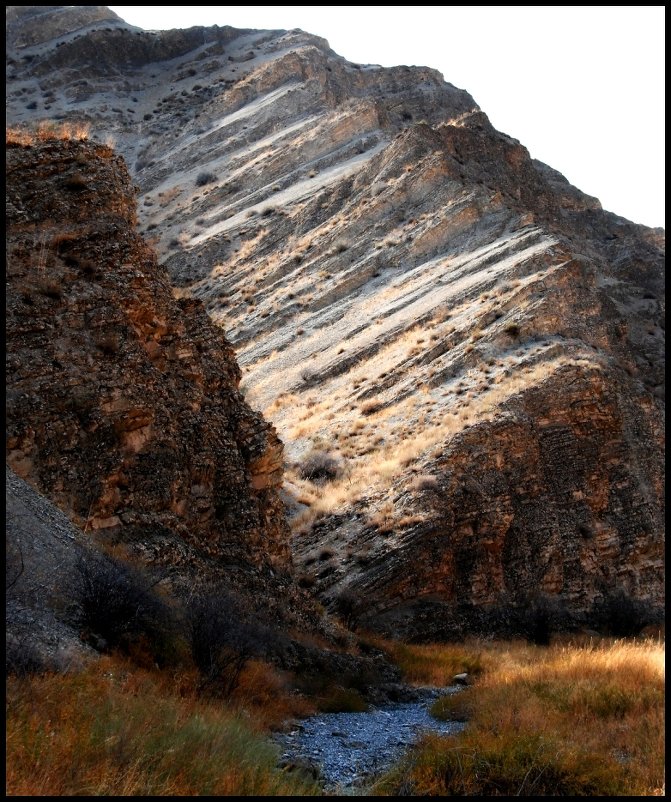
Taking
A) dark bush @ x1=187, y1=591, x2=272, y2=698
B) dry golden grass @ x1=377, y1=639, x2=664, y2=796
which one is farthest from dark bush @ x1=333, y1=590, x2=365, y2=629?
dark bush @ x1=187, y1=591, x2=272, y2=698

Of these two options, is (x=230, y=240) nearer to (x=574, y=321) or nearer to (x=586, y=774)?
(x=574, y=321)

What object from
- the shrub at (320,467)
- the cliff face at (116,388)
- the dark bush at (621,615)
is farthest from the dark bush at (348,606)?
the dark bush at (621,615)

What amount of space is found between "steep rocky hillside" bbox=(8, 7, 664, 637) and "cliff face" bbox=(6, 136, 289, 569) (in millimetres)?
5303

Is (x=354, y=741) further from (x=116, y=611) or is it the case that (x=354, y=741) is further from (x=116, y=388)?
(x=116, y=388)

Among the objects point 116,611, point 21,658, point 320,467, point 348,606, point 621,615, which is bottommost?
point 621,615


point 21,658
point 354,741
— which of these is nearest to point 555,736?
point 354,741

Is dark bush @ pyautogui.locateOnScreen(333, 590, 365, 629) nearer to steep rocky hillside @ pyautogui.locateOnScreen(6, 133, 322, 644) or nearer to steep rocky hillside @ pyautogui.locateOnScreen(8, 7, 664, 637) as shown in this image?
steep rocky hillside @ pyautogui.locateOnScreen(8, 7, 664, 637)

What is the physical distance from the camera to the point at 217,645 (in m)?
8.88

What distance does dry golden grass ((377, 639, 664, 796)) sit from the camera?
643 centimetres

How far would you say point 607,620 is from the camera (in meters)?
19.0

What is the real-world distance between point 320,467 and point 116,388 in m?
10.9

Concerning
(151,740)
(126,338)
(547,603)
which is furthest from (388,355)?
(151,740)

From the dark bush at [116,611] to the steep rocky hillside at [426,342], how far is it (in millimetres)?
9786

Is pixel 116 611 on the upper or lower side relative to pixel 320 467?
upper
